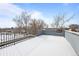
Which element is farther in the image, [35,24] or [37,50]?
[35,24]

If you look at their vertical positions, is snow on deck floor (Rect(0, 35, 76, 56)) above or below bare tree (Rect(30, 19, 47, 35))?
below

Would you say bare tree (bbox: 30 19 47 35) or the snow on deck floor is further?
bare tree (bbox: 30 19 47 35)

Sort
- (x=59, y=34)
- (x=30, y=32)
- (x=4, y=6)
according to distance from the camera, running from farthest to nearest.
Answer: (x=59, y=34) → (x=30, y=32) → (x=4, y=6)

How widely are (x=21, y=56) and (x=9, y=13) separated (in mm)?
2774

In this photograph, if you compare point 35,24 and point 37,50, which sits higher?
point 35,24

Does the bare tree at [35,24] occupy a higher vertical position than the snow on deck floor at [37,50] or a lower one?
higher

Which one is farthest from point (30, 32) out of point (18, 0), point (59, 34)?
point (18, 0)

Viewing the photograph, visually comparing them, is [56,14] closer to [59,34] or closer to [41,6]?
[41,6]

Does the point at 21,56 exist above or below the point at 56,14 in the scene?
below

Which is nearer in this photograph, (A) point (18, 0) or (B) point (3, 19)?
(A) point (18, 0)

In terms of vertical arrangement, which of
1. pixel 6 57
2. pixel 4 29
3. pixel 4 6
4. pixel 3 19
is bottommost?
pixel 6 57

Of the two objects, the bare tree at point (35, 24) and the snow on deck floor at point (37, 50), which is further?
the bare tree at point (35, 24)

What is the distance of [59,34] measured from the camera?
445 inches

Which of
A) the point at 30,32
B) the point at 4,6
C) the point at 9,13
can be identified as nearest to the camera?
the point at 4,6
